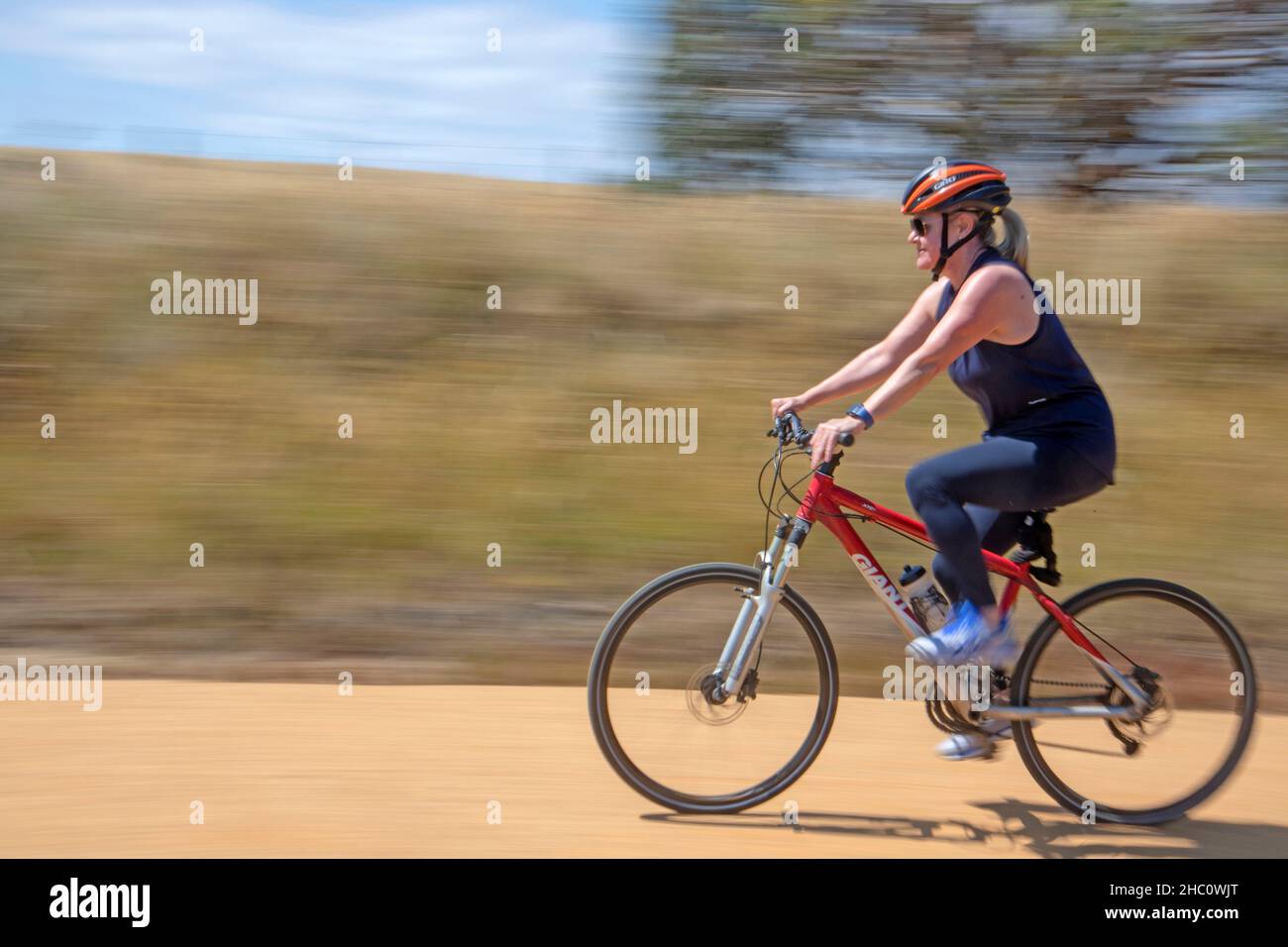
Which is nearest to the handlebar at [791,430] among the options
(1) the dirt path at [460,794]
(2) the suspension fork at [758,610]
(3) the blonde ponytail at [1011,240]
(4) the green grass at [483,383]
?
(2) the suspension fork at [758,610]

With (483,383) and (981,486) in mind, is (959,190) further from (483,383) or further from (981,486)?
(483,383)

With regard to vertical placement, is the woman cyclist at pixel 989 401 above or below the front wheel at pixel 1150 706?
above

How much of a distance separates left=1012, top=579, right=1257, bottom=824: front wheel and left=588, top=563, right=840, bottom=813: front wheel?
0.73 meters

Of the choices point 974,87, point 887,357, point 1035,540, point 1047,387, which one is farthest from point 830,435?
point 974,87

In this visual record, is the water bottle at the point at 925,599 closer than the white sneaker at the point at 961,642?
No

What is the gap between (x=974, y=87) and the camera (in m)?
14.8

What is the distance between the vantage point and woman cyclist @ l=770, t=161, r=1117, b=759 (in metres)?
4.16

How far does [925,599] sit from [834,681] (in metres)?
0.42

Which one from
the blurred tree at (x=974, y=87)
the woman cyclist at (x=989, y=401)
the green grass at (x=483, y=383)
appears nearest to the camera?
the woman cyclist at (x=989, y=401)

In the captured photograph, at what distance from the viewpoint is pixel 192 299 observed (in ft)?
38.8

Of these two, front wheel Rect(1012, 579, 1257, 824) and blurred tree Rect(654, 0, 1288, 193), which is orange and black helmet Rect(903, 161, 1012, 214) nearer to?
front wheel Rect(1012, 579, 1257, 824)

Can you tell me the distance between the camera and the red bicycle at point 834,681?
14.5 ft

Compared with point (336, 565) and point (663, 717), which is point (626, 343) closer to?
point (336, 565)

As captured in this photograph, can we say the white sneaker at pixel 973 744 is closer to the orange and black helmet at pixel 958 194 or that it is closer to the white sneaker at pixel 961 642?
the white sneaker at pixel 961 642
